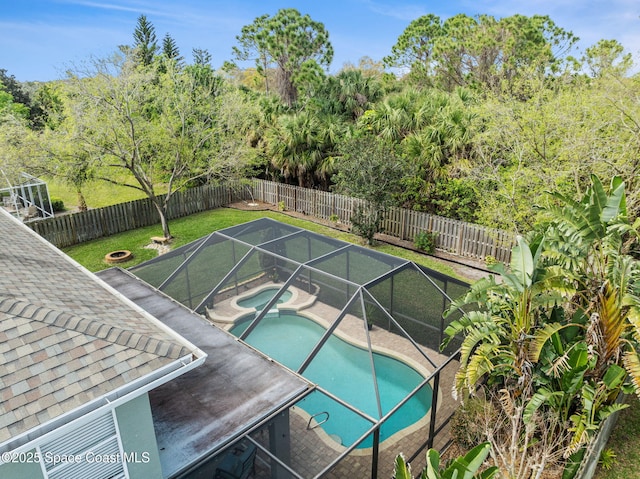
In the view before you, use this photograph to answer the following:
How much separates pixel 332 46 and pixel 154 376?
4345 cm

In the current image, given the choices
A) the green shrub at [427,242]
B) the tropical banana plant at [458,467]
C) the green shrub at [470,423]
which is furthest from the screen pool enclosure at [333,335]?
the green shrub at [427,242]

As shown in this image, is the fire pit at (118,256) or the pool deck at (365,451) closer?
the pool deck at (365,451)

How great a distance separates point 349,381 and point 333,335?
1.07 meters

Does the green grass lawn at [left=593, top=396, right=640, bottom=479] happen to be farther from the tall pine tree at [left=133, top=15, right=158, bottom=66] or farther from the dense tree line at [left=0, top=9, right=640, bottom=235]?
the tall pine tree at [left=133, top=15, right=158, bottom=66]

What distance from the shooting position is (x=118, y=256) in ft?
61.5

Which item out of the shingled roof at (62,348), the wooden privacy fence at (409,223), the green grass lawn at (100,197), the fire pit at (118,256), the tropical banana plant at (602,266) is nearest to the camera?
the shingled roof at (62,348)

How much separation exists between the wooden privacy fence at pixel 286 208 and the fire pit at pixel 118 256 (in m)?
3.05

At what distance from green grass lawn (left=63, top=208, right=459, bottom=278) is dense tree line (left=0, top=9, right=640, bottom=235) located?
2059 millimetres

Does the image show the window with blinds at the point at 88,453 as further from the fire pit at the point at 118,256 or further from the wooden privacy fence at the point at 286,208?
the wooden privacy fence at the point at 286,208

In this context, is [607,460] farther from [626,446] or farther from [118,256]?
[118,256]

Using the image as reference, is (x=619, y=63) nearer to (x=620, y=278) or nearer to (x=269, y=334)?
(x=620, y=278)

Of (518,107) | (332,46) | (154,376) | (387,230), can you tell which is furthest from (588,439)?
(332,46)

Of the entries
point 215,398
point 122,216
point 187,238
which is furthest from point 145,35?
point 215,398

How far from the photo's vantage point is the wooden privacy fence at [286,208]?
59.8 ft
